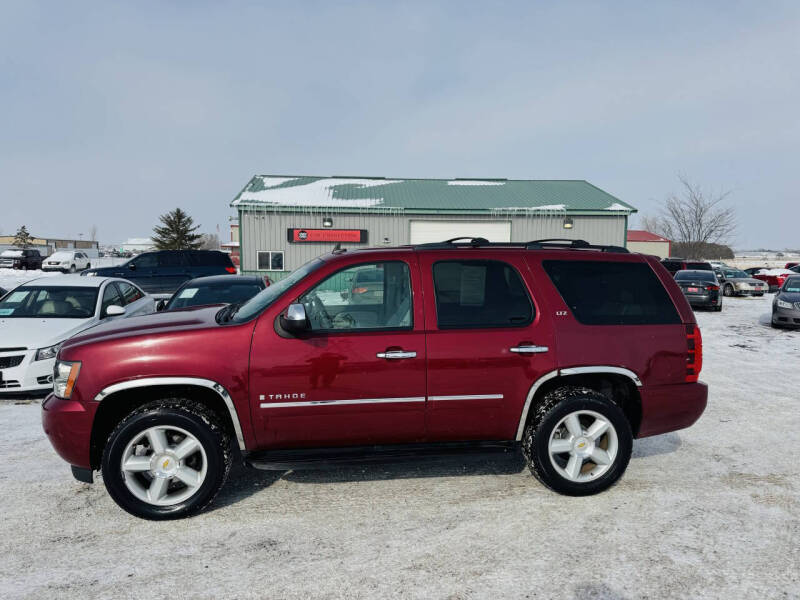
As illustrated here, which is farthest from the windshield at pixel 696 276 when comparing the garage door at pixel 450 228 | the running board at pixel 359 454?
the running board at pixel 359 454

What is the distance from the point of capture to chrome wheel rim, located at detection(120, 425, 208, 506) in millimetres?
Result: 3432

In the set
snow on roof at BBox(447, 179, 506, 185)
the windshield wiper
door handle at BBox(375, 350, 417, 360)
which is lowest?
door handle at BBox(375, 350, 417, 360)

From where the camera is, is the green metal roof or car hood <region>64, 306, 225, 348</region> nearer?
car hood <region>64, 306, 225, 348</region>

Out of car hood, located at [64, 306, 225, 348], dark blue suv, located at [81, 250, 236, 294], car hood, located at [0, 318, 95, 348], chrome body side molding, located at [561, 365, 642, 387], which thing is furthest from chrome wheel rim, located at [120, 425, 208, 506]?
dark blue suv, located at [81, 250, 236, 294]

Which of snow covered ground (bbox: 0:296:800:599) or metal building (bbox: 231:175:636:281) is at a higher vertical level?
metal building (bbox: 231:175:636:281)

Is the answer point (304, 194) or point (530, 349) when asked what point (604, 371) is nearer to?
point (530, 349)

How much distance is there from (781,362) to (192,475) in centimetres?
1002

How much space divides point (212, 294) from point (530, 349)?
6.11m

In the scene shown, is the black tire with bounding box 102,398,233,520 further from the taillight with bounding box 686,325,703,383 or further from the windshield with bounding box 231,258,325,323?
the taillight with bounding box 686,325,703,383

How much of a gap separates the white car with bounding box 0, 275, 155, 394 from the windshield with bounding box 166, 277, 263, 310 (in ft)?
2.74

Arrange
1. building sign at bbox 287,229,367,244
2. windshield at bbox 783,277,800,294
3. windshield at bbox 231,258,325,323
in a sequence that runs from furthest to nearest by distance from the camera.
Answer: building sign at bbox 287,229,367,244, windshield at bbox 783,277,800,294, windshield at bbox 231,258,325,323

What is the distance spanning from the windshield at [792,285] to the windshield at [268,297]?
14.7 meters

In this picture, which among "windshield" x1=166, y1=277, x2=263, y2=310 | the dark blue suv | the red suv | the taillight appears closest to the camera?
the red suv

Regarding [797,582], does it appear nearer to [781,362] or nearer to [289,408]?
[289,408]
